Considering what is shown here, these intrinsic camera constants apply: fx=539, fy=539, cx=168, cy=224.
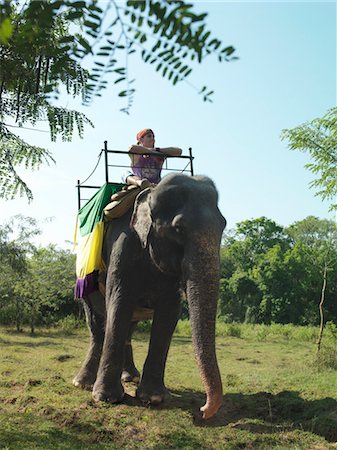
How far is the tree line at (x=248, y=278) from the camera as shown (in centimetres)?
2014

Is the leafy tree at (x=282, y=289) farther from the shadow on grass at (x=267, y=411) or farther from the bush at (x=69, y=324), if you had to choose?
the shadow on grass at (x=267, y=411)

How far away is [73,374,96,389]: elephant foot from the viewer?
759 cm

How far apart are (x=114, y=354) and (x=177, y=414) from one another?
3.34 ft

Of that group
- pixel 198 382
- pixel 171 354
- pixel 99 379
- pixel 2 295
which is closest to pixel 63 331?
pixel 2 295

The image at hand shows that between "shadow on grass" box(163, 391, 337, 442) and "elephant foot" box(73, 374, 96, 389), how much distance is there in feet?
3.85

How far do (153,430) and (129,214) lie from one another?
2.68 m

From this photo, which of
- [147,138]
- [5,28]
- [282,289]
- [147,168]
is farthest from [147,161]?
[282,289]

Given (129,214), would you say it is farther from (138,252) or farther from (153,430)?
(153,430)

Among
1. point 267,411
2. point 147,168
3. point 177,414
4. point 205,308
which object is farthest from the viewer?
Result: point 147,168

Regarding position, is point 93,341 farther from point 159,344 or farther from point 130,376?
point 159,344

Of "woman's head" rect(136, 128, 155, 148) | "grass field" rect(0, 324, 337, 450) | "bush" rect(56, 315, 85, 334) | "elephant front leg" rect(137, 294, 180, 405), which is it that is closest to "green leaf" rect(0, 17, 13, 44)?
"grass field" rect(0, 324, 337, 450)

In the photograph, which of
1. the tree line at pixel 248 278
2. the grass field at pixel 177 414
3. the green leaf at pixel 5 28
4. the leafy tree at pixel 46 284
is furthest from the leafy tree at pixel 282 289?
the green leaf at pixel 5 28

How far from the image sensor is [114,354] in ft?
21.3

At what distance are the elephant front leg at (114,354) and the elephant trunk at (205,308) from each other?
1.40 m
